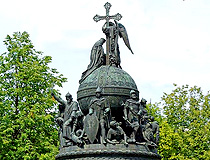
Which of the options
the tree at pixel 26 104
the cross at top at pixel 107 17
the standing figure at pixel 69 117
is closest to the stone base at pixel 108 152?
the standing figure at pixel 69 117

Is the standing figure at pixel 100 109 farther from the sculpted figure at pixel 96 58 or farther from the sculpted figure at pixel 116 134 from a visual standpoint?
the sculpted figure at pixel 96 58

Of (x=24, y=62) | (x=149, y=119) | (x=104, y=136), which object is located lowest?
(x=104, y=136)

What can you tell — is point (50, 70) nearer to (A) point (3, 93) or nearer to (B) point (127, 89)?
(A) point (3, 93)

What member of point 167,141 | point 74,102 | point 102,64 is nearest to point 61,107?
point 74,102

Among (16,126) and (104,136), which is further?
(16,126)

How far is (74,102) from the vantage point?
14555 millimetres

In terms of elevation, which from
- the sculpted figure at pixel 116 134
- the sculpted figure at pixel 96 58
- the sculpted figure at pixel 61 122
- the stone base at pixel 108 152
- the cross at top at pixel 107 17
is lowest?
the stone base at pixel 108 152

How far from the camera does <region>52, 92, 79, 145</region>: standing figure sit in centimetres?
1402

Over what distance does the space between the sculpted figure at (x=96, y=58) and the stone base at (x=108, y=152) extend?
284 centimetres

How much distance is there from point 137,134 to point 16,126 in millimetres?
12644

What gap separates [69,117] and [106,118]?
4.43 ft

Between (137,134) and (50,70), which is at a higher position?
(50,70)

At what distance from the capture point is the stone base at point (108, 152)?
523 inches

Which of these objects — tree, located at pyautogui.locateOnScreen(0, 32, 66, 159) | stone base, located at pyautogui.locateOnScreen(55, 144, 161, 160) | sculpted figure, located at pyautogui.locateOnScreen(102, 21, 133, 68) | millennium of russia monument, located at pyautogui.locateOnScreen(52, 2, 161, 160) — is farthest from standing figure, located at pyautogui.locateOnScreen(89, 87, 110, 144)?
tree, located at pyautogui.locateOnScreen(0, 32, 66, 159)
